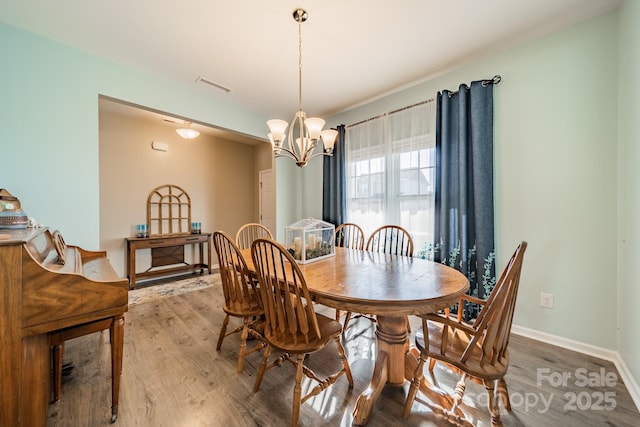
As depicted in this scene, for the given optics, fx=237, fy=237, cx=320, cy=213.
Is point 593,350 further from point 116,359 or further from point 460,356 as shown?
point 116,359

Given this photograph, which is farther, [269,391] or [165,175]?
[165,175]

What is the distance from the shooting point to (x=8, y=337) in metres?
1.01

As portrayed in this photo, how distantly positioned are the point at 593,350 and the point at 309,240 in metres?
2.38

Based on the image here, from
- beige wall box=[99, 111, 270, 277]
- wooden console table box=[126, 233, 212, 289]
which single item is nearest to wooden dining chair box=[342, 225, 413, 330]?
wooden console table box=[126, 233, 212, 289]

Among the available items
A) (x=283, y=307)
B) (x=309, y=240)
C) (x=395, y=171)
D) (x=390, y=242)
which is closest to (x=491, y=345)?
(x=283, y=307)

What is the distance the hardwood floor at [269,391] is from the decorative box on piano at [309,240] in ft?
2.62

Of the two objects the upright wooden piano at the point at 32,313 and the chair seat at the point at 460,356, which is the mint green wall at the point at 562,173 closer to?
the chair seat at the point at 460,356

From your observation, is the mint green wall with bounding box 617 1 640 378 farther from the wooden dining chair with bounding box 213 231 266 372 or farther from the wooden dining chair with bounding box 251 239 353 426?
the wooden dining chair with bounding box 213 231 266 372

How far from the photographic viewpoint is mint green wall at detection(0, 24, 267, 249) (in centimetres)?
196

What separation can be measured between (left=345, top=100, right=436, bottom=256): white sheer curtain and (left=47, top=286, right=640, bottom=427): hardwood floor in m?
1.41

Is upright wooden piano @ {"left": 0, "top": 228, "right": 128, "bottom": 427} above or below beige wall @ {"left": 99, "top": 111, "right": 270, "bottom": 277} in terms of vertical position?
below

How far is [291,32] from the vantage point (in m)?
2.04

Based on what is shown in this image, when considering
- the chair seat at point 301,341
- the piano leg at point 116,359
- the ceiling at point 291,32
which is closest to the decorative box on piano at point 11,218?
the piano leg at point 116,359

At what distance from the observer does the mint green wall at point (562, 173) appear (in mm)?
1825
